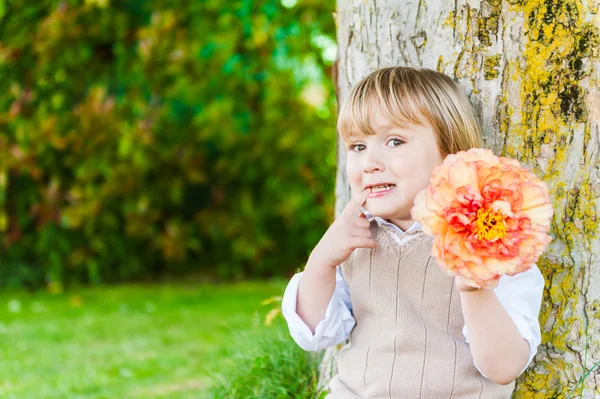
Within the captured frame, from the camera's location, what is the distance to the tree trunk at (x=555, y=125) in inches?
81.7

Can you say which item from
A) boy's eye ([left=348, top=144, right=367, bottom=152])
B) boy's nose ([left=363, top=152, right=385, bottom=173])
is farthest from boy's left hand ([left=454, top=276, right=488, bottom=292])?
boy's eye ([left=348, top=144, right=367, bottom=152])

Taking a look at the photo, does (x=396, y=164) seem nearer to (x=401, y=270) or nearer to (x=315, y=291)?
(x=401, y=270)

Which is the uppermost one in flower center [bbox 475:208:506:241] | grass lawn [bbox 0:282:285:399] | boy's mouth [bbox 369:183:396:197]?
flower center [bbox 475:208:506:241]

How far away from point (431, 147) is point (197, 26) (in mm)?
5012

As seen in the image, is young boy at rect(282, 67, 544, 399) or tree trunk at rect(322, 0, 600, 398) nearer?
young boy at rect(282, 67, 544, 399)

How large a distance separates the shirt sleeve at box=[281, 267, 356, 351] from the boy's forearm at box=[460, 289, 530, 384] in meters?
0.43

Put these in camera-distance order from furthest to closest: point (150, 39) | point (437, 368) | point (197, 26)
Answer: point (197, 26), point (150, 39), point (437, 368)

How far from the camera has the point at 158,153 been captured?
6535mm

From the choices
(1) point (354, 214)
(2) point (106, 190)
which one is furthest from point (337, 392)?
(2) point (106, 190)

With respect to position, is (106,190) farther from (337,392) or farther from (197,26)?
(337,392)

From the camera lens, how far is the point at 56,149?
255 inches

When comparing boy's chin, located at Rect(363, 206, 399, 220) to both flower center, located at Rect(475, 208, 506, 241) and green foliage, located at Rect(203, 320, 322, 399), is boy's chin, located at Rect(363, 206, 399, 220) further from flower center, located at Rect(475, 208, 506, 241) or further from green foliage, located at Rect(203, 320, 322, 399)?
green foliage, located at Rect(203, 320, 322, 399)

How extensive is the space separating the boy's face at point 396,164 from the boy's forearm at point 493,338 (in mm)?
348

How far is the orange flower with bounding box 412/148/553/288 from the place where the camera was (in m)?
1.54
